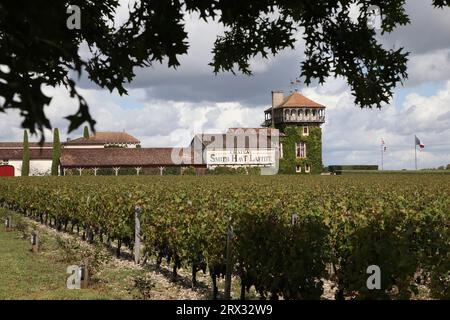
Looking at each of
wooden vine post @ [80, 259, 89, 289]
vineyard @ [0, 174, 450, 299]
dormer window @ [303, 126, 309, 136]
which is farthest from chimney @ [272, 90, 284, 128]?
→ wooden vine post @ [80, 259, 89, 289]

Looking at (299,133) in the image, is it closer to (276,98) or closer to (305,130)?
(305,130)

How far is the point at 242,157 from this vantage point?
83.9 metres

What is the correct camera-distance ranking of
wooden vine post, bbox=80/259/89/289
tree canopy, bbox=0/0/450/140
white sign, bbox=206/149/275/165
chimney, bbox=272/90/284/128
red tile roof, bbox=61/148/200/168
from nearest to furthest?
1. tree canopy, bbox=0/0/450/140
2. wooden vine post, bbox=80/259/89/289
3. red tile roof, bbox=61/148/200/168
4. white sign, bbox=206/149/275/165
5. chimney, bbox=272/90/284/128

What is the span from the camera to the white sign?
82.9 metres

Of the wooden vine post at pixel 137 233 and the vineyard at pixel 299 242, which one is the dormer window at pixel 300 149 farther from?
the wooden vine post at pixel 137 233

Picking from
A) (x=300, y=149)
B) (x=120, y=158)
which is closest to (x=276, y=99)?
(x=300, y=149)

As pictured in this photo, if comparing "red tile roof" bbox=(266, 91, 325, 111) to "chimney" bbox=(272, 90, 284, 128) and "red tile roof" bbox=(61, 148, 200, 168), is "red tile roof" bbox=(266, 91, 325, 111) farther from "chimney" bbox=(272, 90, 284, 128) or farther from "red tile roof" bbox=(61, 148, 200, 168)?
"red tile roof" bbox=(61, 148, 200, 168)

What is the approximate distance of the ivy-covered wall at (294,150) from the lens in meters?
77.4

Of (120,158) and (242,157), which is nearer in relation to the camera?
(120,158)

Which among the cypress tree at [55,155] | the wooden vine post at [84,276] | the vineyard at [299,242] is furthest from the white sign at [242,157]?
the wooden vine post at [84,276]

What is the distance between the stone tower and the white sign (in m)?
3.98

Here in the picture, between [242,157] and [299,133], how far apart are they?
1062cm
